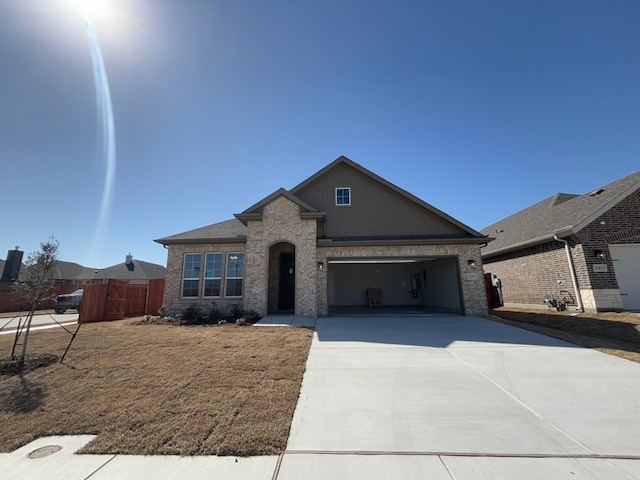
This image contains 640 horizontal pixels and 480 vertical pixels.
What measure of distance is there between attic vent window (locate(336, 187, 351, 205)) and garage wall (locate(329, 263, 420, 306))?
6.01 meters

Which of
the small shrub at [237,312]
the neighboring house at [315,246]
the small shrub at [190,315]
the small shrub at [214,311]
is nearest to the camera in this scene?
the small shrub at [190,315]

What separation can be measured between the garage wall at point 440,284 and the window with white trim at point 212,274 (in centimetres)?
1105

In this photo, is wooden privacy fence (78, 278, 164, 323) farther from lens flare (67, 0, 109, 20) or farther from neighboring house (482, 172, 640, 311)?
neighboring house (482, 172, 640, 311)

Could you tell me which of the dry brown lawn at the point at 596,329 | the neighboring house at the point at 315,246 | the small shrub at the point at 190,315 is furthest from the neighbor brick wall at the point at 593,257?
the small shrub at the point at 190,315

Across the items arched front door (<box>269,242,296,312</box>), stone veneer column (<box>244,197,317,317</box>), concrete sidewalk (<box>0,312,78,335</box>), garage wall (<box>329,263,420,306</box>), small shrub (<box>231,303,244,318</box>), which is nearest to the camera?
concrete sidewalk (<box>0,312,78,335</box>)

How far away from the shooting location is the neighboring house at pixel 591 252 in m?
10.8

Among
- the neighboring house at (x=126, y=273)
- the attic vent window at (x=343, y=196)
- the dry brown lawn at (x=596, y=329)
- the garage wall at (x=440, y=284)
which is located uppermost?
the attic vent window at (x=343, y=196)

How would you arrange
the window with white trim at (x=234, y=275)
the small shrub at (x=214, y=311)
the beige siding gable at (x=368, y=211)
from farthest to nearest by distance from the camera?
the beige siding gable at (x=368, y=211) < the window with white trim at (x=234, y=275) < the small shrub at (x=214, y=311)

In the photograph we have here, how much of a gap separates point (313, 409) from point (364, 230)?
10.0 m

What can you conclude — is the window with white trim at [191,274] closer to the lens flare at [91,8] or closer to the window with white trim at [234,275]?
the window with white trim at [234,275]

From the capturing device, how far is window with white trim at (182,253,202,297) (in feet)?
41.8

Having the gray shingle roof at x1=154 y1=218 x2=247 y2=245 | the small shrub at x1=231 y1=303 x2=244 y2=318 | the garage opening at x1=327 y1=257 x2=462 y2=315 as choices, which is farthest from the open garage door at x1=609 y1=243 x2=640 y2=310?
the gray shingle roof at x1=154 y1=218 x2=247 y2=245

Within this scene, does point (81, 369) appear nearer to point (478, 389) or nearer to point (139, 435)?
point (139, 435)

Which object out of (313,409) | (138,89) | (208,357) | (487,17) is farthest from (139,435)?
(487,17)
